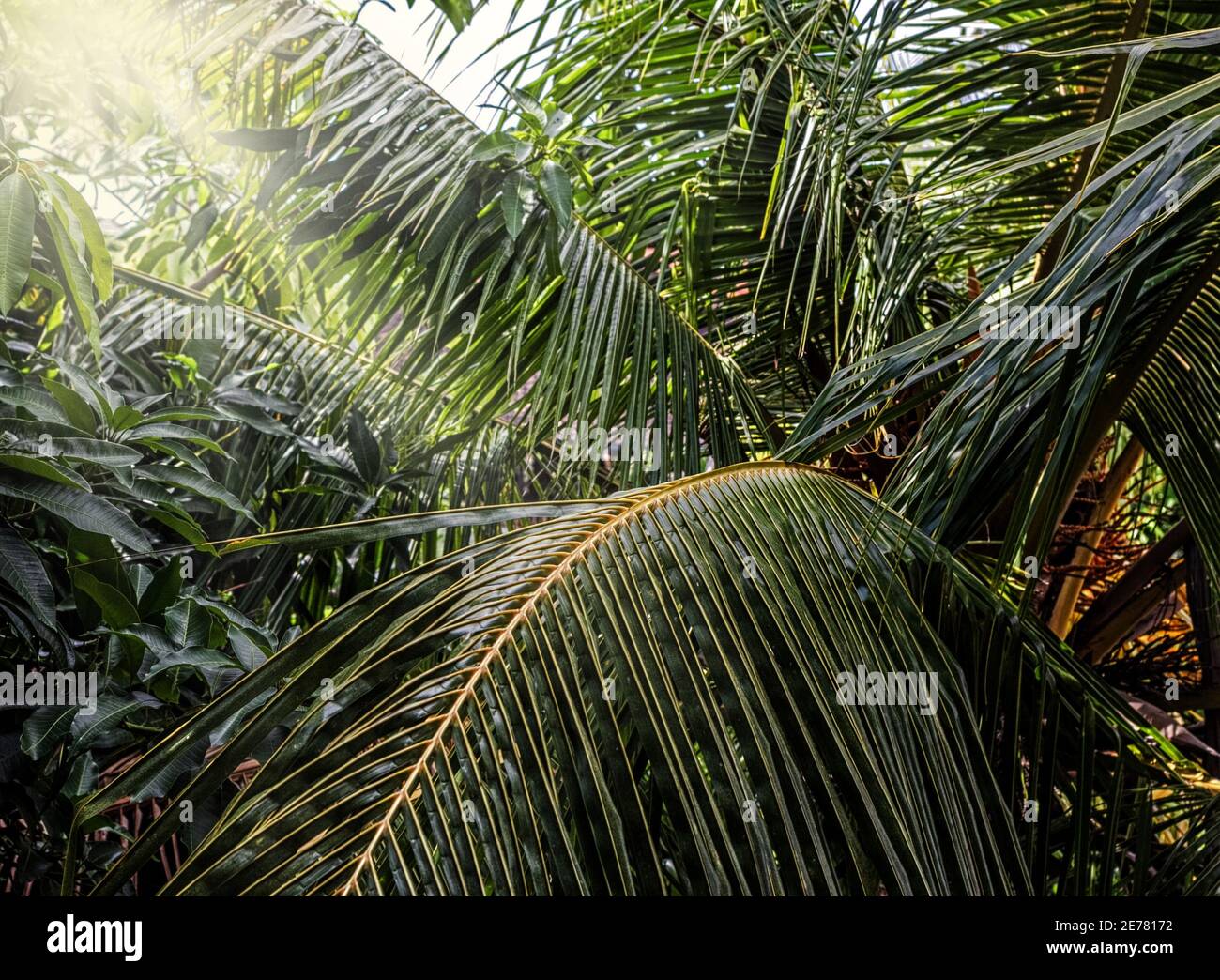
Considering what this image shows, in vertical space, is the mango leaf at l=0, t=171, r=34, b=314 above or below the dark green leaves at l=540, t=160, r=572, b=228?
below

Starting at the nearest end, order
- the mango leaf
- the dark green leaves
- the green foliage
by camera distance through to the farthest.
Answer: the green foliage
the mango leaf
the dark green leaves

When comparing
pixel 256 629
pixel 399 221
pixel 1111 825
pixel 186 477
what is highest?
pixel 399 221

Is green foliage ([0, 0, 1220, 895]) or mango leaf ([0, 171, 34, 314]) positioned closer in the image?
green foliage ([0, 0, 1220, 895])

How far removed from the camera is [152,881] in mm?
1454

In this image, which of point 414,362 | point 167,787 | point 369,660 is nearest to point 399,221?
point 414,362

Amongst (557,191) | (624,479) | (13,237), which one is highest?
(557,191)

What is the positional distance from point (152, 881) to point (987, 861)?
4.45 ft

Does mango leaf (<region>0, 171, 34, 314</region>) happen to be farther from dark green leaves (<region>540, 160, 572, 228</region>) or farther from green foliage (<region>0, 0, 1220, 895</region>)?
dark green leaves (<region>540, 160, 572, 228</region>)

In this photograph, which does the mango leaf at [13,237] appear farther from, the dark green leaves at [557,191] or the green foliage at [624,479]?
the dark green leaves at [557,191]

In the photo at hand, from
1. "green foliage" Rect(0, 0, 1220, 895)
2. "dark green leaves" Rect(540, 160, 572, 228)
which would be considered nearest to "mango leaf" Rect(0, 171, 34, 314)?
"green foliage" Rect(0, 0, 1220, 895)

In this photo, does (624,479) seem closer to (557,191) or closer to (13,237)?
(557,191)

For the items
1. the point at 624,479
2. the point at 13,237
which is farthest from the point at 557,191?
the point at 13,237

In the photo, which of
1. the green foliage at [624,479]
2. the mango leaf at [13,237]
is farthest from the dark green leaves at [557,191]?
the mango leaf at [13,237]

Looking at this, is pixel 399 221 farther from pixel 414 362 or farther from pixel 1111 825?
pixel 1111 825
